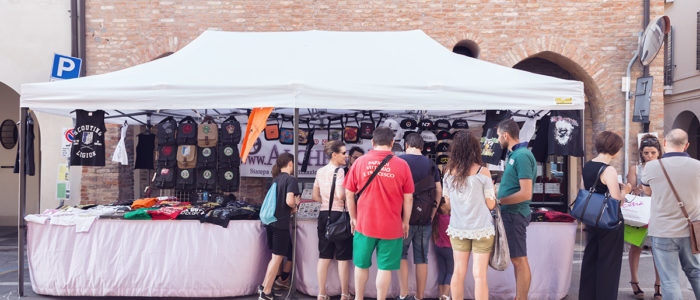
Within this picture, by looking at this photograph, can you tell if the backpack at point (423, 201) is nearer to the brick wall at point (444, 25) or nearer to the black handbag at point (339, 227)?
the black handbag at point (339, 227)

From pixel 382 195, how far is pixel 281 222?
4.19ft

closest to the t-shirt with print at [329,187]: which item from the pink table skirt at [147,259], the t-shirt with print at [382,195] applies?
the t-shirt with print at [382,195]

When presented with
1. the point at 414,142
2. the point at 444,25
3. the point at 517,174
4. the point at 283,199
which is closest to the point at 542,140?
the point at 517,174

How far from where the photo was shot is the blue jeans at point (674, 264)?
132 inches

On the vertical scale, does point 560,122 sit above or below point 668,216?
above

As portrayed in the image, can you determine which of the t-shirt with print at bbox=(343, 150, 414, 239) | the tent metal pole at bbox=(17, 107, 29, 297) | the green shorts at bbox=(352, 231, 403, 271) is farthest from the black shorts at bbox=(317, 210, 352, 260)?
the tent metal pole at bbox=(17, 107, 29, 297)

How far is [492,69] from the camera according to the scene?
4.82 m

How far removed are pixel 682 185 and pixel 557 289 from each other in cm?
A: 168

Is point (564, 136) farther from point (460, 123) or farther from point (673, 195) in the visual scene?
point (673, 195)

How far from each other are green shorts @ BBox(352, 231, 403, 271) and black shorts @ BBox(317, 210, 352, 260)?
409 millimetres

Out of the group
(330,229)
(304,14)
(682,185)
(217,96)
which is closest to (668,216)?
(682,185)

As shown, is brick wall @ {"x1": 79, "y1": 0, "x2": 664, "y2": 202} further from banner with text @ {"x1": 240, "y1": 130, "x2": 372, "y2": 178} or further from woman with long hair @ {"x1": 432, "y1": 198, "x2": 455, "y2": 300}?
woman with long hair @ {"x1": 432, "y1": 198, "x2": 455, "y2": 300}

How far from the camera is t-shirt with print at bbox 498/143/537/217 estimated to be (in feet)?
11.7

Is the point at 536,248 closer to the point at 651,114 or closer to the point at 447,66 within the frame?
the point at 447,66
